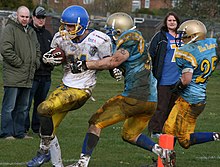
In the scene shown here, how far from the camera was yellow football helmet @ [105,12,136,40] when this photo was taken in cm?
753

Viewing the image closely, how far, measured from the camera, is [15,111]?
1036cm

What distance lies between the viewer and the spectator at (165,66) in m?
10.5

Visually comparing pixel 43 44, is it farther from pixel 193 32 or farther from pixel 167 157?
pixel 167 157

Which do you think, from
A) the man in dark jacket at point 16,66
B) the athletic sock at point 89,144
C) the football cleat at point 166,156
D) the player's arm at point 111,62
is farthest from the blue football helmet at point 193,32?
the man in dark jacket at point 16,66

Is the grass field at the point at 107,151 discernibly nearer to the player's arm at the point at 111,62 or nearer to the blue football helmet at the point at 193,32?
the player's arm at the point at 111,62

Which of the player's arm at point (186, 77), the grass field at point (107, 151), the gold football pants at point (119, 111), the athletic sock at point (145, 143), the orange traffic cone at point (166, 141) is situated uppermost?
the player's arm at point (186, 77)

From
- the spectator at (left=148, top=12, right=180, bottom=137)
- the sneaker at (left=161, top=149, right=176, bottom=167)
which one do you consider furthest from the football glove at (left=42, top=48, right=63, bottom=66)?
the spectator at (left=148, top=12, right=180, bottom=137)

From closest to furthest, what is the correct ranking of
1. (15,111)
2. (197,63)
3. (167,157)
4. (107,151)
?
1. (167,157)
2. (197,63)
3. (107,151)
4. (15,111)

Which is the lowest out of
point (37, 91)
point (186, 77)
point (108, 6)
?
point (108, 6)

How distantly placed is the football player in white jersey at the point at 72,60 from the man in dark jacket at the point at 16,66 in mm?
2430

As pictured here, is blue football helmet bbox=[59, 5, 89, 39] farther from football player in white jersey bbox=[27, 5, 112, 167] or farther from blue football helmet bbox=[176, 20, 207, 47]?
blue football helmet bbox=[176, 20, 207, 47]

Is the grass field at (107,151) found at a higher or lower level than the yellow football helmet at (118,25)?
lower

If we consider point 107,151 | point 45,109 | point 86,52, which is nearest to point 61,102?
point 45,109

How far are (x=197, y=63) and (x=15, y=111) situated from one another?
11.6ft
